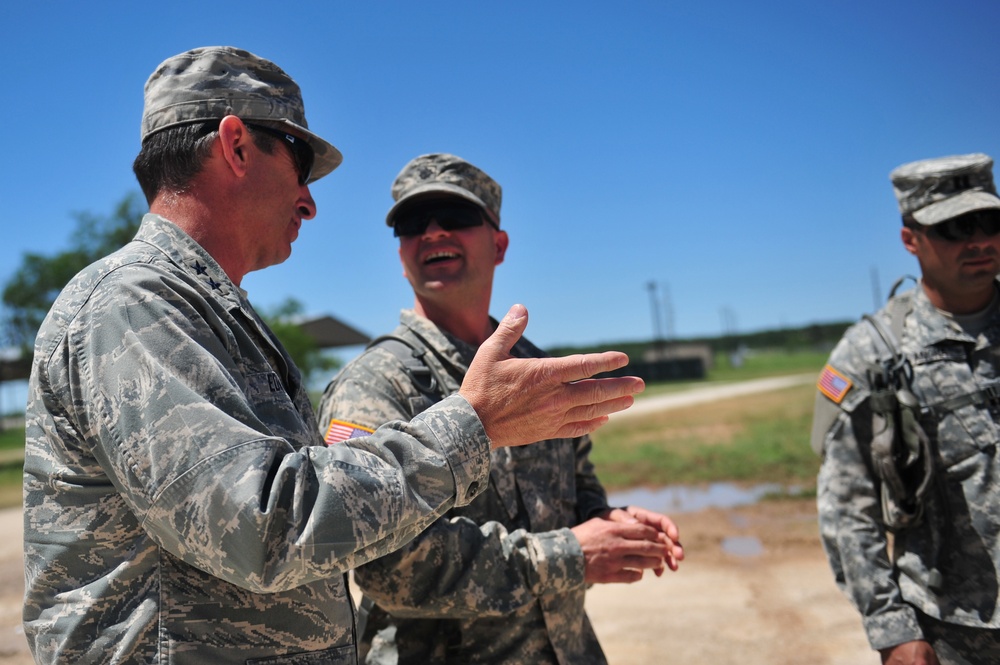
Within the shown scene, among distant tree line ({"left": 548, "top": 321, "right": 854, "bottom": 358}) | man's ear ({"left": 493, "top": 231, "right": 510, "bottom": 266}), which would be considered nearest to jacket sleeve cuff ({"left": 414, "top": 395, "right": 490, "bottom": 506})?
man's ear ({"left": 493, "top": 231, "right": 510, "bottom": 266})

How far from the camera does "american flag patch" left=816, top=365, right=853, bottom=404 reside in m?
3.35

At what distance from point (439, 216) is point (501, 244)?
1.37 feet

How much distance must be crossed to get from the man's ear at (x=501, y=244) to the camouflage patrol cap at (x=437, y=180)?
0.76ft

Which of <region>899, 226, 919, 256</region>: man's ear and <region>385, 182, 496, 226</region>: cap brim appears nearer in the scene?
<region>385, 182, 496, 226</region>: cap brim

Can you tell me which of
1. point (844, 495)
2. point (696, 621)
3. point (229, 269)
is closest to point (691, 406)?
point (696, 621)

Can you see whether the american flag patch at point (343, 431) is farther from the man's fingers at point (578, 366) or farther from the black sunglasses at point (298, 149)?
the man's fingers at point (578, 366)

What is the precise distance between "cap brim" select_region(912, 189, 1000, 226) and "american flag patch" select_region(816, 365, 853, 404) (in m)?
0.72

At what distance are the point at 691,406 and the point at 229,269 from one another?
25443 millimetres

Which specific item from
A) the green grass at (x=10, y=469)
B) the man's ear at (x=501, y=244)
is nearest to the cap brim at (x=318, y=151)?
the man's ear at (x=501, y=244)

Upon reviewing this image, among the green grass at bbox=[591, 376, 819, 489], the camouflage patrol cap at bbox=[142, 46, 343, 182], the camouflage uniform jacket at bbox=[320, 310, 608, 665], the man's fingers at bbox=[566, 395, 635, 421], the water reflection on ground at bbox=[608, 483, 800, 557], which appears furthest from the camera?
the green grass at bbox=[591, 376, 819, 489]

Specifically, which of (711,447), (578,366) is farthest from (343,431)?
(711,447)

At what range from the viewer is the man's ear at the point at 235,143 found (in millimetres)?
1716

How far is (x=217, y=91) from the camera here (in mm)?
1739

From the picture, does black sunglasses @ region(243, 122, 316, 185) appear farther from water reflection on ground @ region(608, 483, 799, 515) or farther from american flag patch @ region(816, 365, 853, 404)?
water reflection on ground @ region(608, 483, 799, 515)
